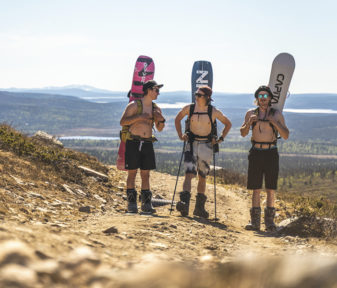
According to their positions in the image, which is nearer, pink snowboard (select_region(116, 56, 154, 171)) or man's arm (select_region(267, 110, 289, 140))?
man's arm (select_region(267, 110, 289, 140))

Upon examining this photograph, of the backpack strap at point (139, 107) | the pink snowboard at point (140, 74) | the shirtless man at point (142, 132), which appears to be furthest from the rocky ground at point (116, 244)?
the pink snowboard at point (140, 74)

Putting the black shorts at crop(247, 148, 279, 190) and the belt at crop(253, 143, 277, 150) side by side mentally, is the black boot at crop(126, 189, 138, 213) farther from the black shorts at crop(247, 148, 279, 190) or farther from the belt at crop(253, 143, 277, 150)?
the belt at crop(253, 143, 277, 150)

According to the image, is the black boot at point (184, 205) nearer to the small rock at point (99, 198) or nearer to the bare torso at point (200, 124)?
the bare torso at point (200, 124)

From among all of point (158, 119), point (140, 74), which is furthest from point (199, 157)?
point (140, 74)

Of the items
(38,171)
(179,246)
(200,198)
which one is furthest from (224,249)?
(38,171)

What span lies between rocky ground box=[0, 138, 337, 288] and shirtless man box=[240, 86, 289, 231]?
729mm

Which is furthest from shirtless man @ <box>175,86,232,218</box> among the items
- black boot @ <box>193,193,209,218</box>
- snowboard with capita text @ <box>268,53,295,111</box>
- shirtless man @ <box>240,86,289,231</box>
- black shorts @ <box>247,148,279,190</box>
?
snowboard with capita text @ <box>268,53,295,111</box>

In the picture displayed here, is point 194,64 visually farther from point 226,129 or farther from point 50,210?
point 50,210

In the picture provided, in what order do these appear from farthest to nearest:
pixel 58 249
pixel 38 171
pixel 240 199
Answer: pixel 240 199 < pixel 38 171 < pixel 58 249

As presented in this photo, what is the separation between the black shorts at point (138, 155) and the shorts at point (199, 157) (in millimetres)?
808

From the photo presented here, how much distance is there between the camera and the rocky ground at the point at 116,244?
1824 millimetres

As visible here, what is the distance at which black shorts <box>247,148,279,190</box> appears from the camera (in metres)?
8.53

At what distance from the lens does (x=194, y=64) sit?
13352mm

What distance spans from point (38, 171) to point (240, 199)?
24.5ft
